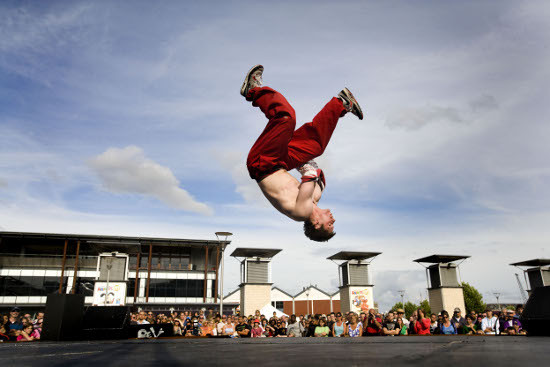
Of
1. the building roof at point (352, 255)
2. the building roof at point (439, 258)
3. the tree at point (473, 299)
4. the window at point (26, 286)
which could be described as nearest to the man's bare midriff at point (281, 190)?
the building roof at point (352, 255)

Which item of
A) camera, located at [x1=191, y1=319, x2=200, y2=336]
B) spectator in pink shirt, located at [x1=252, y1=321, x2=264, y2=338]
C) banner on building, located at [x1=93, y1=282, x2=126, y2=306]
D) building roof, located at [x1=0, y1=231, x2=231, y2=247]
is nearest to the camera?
spectator in pink shirt, located at [x1=252, y1=321, x2=264, y2=338]

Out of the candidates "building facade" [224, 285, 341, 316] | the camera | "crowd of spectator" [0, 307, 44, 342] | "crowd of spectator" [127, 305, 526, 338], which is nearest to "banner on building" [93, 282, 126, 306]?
"crowd of spectator" [127, 305, 526, 338]

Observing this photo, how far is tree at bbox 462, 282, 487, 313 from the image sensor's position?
45.0 m

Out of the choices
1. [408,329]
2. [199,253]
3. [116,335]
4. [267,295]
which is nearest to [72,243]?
[199,253]

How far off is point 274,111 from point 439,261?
59.6 feet

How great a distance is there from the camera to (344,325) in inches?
394

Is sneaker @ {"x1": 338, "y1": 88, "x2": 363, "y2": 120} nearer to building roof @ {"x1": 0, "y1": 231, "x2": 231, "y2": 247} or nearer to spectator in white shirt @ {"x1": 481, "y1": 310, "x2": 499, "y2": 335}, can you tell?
spectator in white shirt @ {"x1": 481, "y1": 310, "x2": 499, "y2": 335}

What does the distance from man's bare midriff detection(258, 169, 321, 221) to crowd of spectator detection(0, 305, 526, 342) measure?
19.7ft

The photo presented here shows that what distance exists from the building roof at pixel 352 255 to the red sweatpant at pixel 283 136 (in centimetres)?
1421

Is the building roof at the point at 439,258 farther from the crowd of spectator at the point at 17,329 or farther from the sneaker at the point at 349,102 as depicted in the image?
the crowd of spectator at the point at 17,329

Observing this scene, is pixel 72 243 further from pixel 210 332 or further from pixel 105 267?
pixel 210 332

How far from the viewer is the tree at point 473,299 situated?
148 feet

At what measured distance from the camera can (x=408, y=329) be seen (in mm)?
9859

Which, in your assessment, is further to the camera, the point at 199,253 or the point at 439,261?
the point at 199,253
